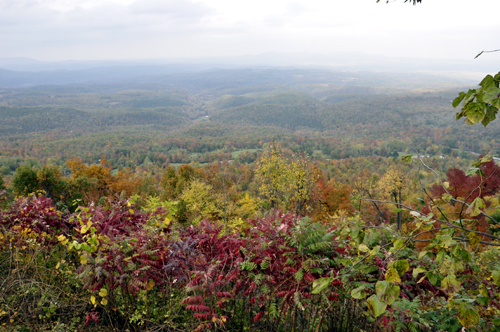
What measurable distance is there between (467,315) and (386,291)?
0.54 meters

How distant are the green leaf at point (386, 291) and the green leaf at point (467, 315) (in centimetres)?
44

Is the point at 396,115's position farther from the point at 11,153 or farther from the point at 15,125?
the point at 15,125

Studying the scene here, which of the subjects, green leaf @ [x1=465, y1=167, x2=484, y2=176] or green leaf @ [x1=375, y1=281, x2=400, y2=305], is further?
green leaf @ [x1=465, y1=167, x2=484, y2=176]

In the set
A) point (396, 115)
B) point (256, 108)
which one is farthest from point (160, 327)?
point (256, 108)

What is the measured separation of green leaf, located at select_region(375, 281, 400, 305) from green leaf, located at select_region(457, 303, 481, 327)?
17.4 inches

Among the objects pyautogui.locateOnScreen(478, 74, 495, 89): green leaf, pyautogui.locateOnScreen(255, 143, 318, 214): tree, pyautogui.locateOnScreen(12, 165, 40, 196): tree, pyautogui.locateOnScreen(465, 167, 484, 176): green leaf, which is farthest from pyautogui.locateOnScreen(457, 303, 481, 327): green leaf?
pyautogui.locateOnScreen(12, 165, 40, 196): tree

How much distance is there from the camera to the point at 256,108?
196250 mm

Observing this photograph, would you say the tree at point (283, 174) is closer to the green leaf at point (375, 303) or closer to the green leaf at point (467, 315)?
the green leaf at point (467, 315)

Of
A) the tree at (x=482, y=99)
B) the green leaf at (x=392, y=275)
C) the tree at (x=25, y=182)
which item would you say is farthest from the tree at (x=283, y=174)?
the tree at (x=25, y=182)

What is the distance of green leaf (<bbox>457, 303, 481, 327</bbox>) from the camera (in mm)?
1391

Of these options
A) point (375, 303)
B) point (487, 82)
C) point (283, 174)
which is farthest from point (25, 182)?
point (487, 82)

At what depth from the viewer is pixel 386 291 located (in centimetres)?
128

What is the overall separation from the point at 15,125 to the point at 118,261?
618ft

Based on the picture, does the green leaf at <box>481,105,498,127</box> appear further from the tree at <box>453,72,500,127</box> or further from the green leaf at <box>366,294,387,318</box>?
the green leaf at <box>366,294,387,318</box>
